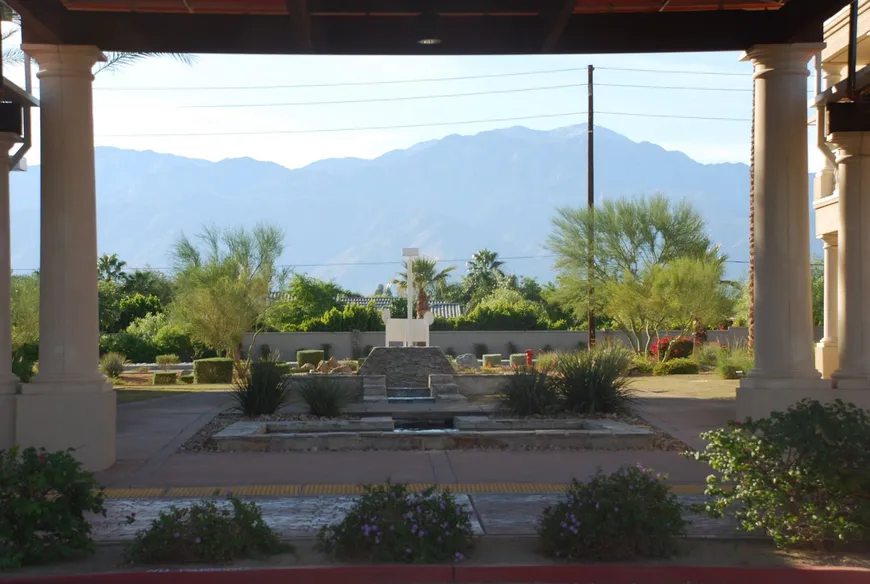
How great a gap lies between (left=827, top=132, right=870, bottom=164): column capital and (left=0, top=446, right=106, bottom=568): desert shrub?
920 centimetres

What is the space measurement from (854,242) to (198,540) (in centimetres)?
878

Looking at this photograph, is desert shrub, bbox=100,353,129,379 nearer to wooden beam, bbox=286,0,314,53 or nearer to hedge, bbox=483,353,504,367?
hedge, bbox=483,353,504,367

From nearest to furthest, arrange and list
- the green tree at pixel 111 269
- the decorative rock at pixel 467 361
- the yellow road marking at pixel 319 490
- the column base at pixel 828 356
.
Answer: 1. the yellow road marking at pixel 319 490
2. the column base at pixel 828 356
3. the decorative rock at pixel 467 361
4. the green tree at pixel 111 269

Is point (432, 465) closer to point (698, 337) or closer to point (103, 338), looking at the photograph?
point (698, 337)

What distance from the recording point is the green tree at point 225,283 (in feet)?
105

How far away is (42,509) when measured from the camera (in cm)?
662

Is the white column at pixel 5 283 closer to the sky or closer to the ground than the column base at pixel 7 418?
closer to the sky

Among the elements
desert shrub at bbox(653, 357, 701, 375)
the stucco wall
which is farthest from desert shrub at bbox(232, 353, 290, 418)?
the stucco wall

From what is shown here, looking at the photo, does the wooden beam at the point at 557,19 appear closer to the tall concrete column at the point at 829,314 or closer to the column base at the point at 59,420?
the column base at the point at 59,420

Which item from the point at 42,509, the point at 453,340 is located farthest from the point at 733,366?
the point at 453,340

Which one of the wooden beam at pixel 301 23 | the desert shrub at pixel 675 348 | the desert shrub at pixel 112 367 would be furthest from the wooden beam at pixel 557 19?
the desert shrub at pixel 112 367

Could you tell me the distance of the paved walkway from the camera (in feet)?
33.1

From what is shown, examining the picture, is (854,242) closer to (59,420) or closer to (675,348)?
(59,420)

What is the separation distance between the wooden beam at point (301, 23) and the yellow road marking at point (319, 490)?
4.49 m
